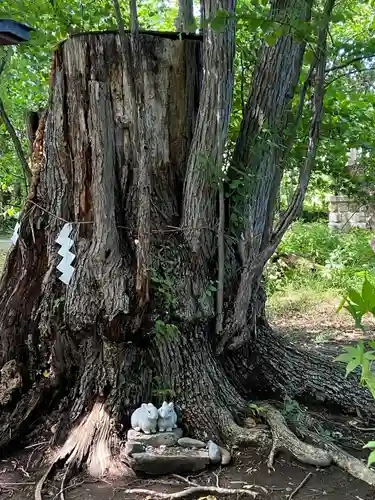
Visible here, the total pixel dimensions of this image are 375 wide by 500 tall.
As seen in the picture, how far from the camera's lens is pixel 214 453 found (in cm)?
249

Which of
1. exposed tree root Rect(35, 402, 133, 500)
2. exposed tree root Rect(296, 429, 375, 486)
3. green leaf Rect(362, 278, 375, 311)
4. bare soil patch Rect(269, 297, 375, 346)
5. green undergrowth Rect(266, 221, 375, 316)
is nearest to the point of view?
green leaf Rect(362, 278, 375, 311)

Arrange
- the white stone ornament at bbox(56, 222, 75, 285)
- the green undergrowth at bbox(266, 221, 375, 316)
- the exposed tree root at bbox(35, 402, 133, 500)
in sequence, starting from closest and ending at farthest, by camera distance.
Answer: the exposed tree root at bbox(35, 402, 133, 500), the white stone ornament at bbox(56, 222, 75, 285), the green undergrowth at bbox(266, 221, 375, 316)

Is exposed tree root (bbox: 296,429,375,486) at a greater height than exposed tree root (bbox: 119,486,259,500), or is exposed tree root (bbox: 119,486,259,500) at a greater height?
exposed tree root (bbox: 296,429,375,486)

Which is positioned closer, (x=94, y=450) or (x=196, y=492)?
(x=196, y=492)

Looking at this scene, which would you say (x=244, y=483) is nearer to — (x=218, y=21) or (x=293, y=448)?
(x=293, y=448)

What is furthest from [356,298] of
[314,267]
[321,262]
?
[321,262]

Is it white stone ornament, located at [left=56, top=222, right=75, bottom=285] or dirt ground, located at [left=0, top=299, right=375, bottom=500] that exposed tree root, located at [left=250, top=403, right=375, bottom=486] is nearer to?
dirt ground, located at [left=0, top=299, right=375, bottom=500]

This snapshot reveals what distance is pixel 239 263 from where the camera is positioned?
9.75ft

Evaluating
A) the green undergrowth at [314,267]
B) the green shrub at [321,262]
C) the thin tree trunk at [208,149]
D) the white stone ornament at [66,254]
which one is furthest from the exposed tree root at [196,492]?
the green shrub at [321,262]

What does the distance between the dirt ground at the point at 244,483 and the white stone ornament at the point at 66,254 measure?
0.97 meters

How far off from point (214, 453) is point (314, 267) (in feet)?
17.3

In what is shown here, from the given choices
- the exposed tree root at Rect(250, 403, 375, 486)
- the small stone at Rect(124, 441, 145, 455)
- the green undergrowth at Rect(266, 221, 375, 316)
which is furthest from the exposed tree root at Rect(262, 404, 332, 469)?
the green undergrowth at Rect(266, 221, 375, 316)

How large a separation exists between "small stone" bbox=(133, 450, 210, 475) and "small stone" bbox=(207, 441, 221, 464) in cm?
2

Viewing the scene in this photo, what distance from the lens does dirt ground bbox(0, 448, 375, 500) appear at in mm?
2281
